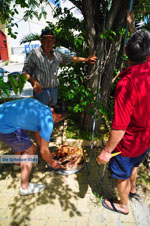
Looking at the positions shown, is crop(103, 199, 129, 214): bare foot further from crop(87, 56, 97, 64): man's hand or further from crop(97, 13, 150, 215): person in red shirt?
crop(87, 56, 97, 64): man's hand

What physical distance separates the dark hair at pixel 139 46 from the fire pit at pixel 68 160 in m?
2.13

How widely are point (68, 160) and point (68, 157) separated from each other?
8cm

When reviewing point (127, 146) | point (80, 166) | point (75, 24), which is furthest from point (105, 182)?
point (75, 24)

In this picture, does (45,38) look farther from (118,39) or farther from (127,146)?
(127,146)

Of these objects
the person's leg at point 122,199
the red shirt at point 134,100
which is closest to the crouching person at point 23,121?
the red shirt at point 134,100

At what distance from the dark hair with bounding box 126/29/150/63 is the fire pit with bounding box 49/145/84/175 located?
213 centimetres

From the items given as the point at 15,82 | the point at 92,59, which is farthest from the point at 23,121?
the point at 92,59

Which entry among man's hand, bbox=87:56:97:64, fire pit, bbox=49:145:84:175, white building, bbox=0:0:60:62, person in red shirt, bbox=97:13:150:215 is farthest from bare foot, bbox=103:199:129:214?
white building, bbox=0:0:60:62

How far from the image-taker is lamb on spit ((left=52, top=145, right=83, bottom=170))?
3155 millimetres

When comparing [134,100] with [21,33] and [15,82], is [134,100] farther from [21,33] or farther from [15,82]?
[21,33]

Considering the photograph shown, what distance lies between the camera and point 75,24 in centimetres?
340

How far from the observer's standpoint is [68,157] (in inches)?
128

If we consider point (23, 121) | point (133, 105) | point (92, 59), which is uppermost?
point (92, 59)

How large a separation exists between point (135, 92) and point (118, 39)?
6.56 ft
